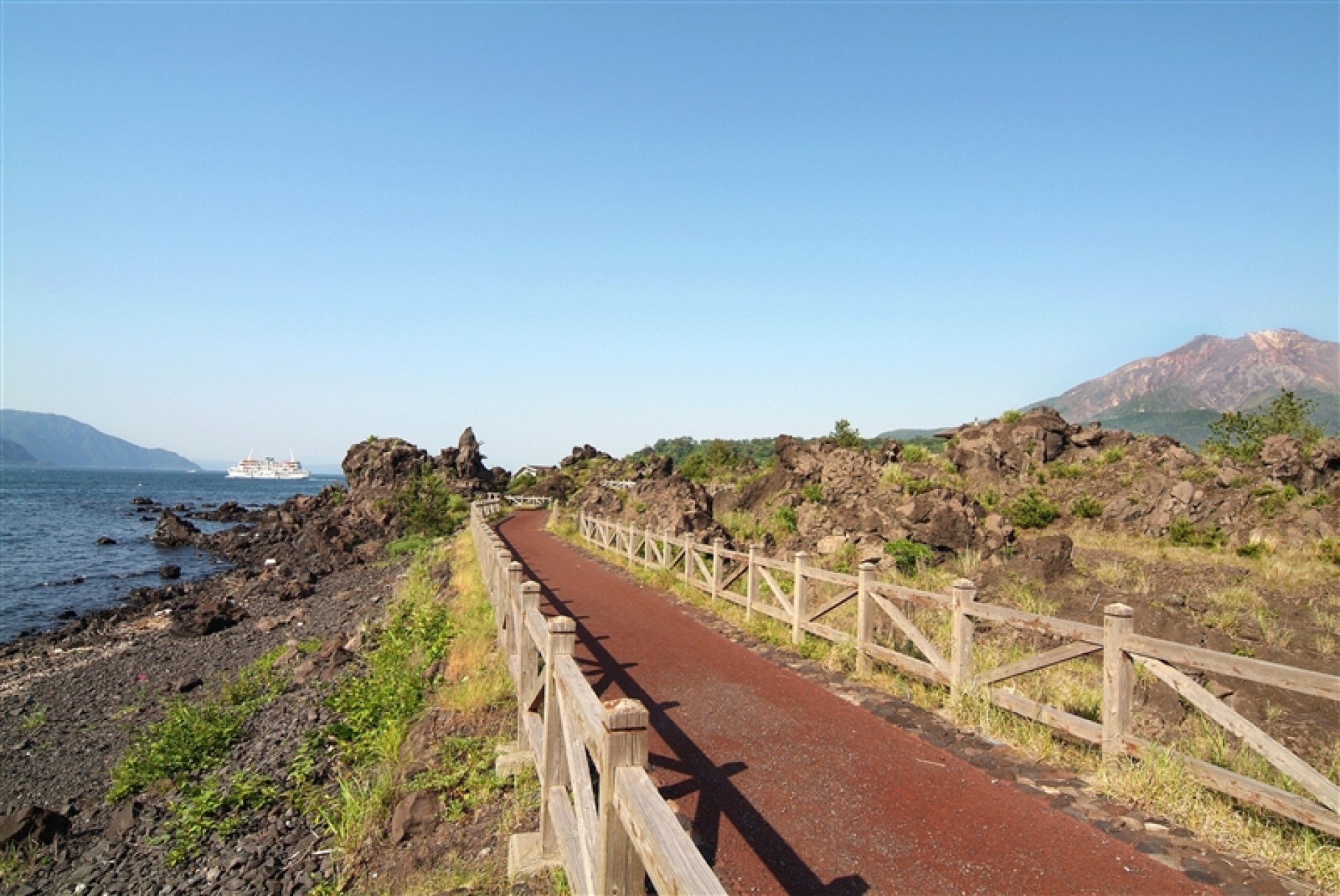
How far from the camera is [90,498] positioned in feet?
311

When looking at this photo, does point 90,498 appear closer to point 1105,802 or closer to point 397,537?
point 397,537

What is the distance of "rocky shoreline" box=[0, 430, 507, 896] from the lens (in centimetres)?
779

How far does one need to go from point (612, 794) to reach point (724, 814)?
251 cm

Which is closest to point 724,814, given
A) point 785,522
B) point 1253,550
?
point 1253,550

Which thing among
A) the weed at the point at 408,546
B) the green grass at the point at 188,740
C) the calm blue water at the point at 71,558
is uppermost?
the weed at the point at 408,546

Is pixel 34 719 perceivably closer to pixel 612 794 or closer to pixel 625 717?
pixel 612 794

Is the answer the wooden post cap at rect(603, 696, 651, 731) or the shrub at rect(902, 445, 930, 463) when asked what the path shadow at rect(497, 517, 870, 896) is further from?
the shrub at rect(902, 445, 930, 463)

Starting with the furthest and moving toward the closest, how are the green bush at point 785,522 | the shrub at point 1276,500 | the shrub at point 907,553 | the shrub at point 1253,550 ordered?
1. the green bush at point 785,522
2. the shrub at point 1276,500
3. the shrub at point 1253,550
4. the shrub at point 907,553

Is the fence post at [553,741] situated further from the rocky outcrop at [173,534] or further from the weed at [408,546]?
the rocky outcrop at [173,534]

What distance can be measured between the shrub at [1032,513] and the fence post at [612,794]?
72.8ft

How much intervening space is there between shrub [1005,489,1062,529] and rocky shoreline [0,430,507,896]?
18.9m

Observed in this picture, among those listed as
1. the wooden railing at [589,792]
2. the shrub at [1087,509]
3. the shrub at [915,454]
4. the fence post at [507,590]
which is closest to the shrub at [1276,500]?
the shrub at [1087,509]

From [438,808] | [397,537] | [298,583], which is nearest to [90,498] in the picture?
[397,537]

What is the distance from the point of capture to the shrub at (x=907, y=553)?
58.6ft
